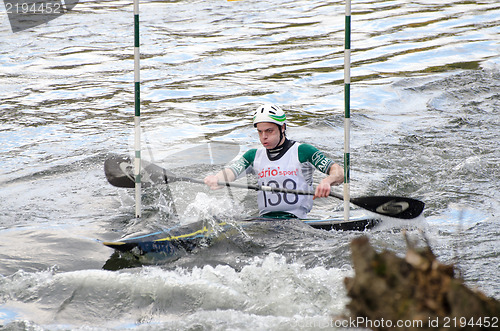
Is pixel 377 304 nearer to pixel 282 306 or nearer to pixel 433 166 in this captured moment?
pixel 282 306

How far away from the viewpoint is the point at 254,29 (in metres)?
19.5

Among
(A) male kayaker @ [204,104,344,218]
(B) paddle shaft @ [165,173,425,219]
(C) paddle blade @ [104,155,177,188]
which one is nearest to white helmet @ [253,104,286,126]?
(A) male kayaker @ [204,104,344,218]

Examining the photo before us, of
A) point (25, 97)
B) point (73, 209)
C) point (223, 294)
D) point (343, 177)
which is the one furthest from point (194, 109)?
point (223, 294)

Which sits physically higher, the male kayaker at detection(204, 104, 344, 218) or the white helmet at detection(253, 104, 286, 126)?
the white helmet at detection(253, 104, 286, 126)

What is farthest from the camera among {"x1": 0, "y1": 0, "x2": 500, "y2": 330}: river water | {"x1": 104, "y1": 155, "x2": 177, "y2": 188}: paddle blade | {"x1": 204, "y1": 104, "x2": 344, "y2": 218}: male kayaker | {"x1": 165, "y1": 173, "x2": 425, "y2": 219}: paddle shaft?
{"x1": 104, "y1": 155, "x2": 177, "y2": 188}: paddle blade

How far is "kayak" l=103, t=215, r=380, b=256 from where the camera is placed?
18.1 feet

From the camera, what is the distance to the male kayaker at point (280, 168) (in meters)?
6.31

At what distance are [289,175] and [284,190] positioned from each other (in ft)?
1.25

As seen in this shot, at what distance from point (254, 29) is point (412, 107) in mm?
8584

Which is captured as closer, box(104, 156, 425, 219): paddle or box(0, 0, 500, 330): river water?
box(0, 0, 500, 330): river water

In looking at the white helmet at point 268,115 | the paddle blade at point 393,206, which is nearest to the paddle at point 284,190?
the paddle blade at point 393,206

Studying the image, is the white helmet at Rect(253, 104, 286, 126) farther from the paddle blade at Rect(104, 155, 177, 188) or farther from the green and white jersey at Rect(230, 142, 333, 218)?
the paddle blade at Rect(104, 155, 177, 188)

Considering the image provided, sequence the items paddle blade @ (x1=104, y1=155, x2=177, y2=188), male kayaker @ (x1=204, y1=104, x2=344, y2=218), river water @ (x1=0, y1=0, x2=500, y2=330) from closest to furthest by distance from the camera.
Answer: river water @ (x1=0, y1=0, x2=500, y2=330) → male kayaker @ (x1=204, y1=104, x2=344, y2=218) → paddle blade @ (x1=104, y1=155, x2=177, y2=188)

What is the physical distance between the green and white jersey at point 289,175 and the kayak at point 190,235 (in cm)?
23
